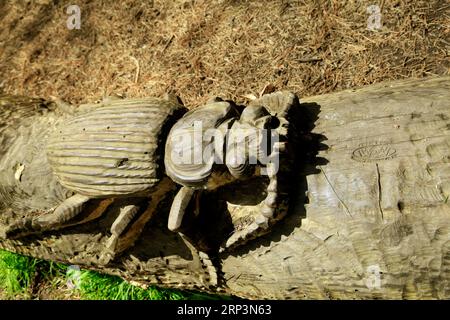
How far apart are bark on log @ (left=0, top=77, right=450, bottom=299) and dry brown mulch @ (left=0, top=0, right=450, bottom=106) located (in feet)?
2.64

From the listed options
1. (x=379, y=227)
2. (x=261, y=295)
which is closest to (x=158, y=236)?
(x=261, y=295)

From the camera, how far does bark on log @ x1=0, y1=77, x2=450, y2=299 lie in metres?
1.67

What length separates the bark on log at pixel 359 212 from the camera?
1668mm

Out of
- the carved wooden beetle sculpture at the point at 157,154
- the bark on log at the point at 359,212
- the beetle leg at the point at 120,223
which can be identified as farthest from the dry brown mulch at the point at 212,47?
the beetle leg at the point at 120,223

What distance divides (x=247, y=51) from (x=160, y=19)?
2.82 feet

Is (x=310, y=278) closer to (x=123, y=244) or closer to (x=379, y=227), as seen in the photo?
(x=379, y=227)

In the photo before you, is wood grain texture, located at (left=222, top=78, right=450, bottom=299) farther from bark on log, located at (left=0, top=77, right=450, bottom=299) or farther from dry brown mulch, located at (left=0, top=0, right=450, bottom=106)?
dry brown mulch, located at (left=0, top=0, right=450, bottom=106)

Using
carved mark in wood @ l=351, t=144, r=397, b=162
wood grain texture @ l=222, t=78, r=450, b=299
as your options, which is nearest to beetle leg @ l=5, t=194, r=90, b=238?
wood grain texture @ l=222, t=78, r=450, b=299

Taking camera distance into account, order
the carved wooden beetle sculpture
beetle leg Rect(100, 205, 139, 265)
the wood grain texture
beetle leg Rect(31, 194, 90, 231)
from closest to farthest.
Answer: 1. the wood grain texture
2. the carved wooden beetle sculpture
3. beetle leg Rect(100, 205, 139, 265)
4. beetle leg Rect(31, 194, 90, 231)

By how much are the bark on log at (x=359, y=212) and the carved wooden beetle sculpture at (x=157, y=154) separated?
129 mm

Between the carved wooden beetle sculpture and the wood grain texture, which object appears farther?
the carved wooden beetle sculpture

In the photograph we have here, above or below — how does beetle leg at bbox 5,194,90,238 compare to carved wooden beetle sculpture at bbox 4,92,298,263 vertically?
below

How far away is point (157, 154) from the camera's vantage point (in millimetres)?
2002

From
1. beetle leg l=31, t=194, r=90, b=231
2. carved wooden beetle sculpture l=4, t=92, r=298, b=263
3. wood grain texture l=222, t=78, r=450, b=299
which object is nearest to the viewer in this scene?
wood grain texture l=222, t=78, r=450, b=299
